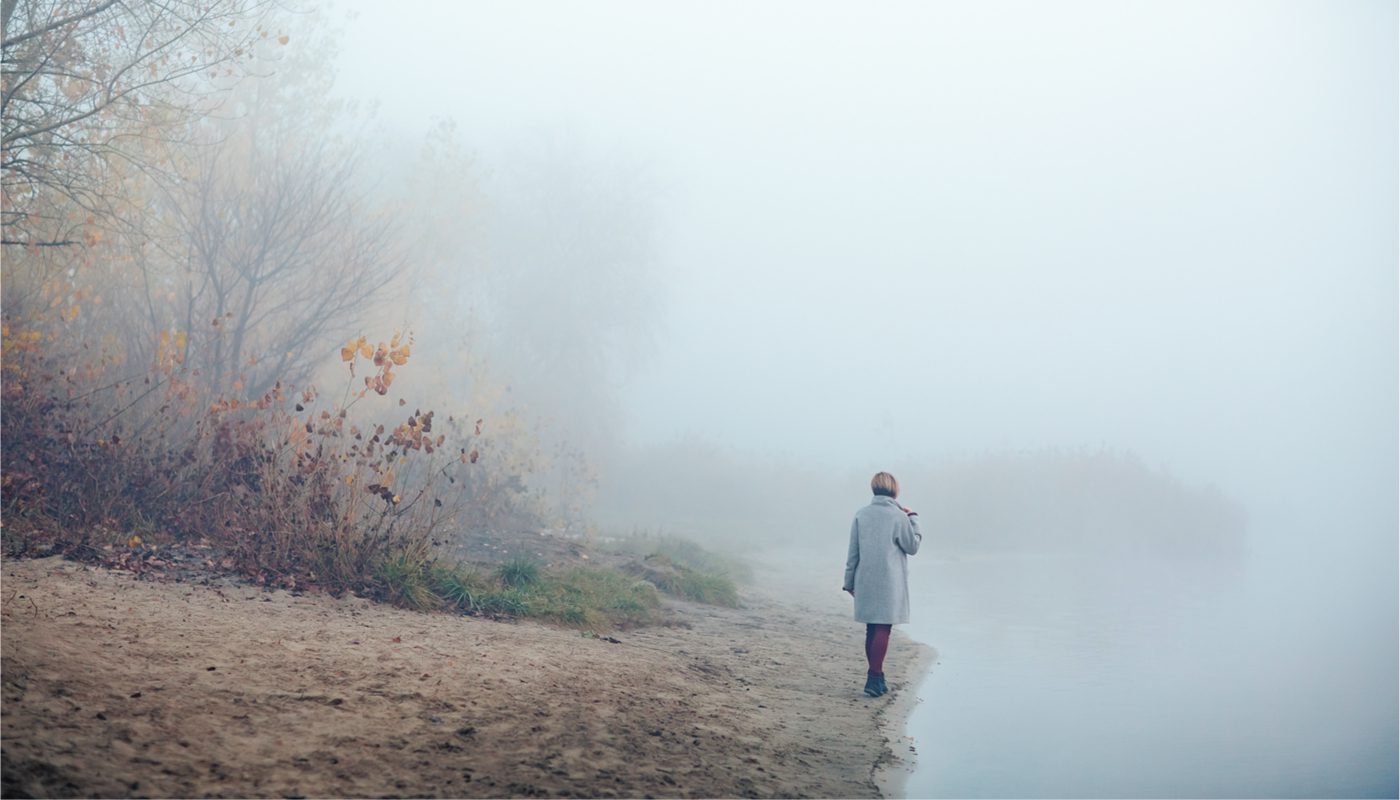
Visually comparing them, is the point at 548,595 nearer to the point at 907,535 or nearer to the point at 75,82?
the point at 907,535

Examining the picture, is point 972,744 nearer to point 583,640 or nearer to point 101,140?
point 583,640

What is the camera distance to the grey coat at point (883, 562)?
882 cm

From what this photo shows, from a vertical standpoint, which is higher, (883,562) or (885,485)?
(885,485)

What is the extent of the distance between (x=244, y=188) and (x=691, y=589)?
30.5ft

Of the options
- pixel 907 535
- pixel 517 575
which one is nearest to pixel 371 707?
pixel 907 535

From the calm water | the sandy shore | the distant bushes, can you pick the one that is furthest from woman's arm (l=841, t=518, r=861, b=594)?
the distant bushes

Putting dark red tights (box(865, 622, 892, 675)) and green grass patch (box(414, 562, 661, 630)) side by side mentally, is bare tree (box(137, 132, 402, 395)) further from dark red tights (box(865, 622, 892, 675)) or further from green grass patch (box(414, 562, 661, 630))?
dark red tights (box(865, 622, 892, 675))

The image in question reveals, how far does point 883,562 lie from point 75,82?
1131 cm

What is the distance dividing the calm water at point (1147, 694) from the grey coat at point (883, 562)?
1.10 meters

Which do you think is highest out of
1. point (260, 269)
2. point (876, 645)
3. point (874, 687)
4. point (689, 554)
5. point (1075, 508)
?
point (1075, 508)

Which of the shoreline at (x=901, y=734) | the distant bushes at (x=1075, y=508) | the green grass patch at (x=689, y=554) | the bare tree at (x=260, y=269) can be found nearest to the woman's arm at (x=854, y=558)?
the shoreline at (x=901, y=734)

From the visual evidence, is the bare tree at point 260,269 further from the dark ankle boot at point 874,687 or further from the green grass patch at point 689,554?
the dark ankle boot at point 874,687

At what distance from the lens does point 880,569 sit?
8875mm

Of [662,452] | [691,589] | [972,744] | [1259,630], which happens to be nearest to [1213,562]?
[1259,630]
